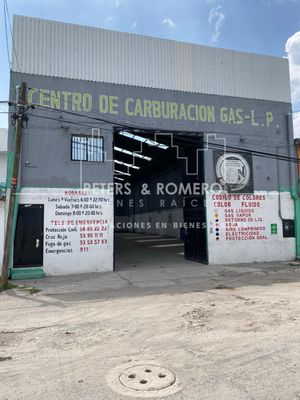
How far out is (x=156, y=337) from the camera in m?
6.28

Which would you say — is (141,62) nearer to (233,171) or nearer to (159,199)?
(233,171)

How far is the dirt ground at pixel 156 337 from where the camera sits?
171 inches

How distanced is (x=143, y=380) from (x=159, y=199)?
36.2 meters

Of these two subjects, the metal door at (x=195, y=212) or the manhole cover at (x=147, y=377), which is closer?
the manhole cover at (x=147, y=377)

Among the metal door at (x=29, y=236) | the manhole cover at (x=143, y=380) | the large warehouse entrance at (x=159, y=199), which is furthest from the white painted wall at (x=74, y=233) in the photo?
the manhole cover at (x=143, y=380)

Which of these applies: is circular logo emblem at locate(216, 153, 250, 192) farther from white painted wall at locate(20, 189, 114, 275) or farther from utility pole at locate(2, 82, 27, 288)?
utility pole at locate(2, 82, 27, 288)

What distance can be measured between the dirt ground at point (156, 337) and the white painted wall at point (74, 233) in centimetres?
196

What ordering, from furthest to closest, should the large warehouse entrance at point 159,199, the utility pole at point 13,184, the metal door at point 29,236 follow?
the large warehouse entrance at point 159,199 < the metal door at point 29,236 < the utility pole at point 13,184

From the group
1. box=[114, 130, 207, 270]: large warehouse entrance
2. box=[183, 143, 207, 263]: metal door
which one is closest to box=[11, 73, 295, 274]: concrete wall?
box=[183, 143, 207, 263]: metal door

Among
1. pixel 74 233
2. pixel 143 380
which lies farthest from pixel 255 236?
pixel 143 380

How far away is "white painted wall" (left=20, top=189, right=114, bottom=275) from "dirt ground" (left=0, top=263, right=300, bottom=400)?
196cm

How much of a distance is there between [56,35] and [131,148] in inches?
593

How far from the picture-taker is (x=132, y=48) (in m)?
15.3

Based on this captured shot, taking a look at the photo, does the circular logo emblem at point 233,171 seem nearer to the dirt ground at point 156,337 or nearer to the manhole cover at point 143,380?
the dirt ground at point 156,337
